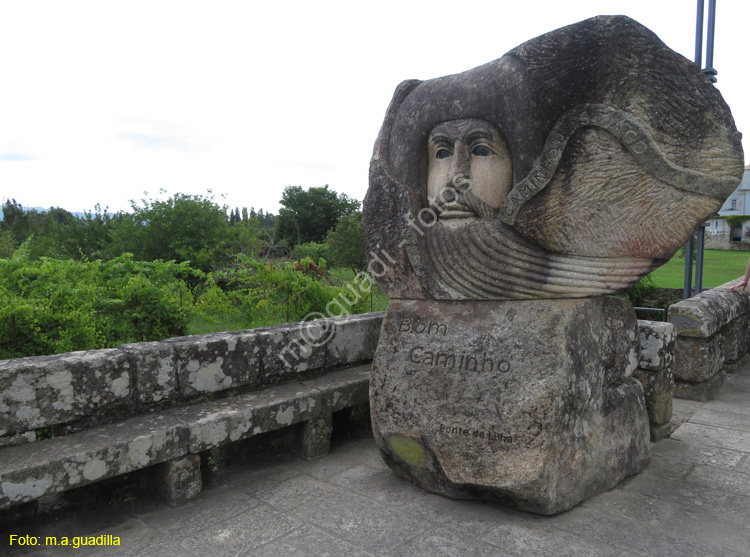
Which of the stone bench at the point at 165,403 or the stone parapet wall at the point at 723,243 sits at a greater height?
the stone parapet wall at the point at 723,243

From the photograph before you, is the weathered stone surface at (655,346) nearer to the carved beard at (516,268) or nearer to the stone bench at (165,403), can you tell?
the carved beard at (516,268)

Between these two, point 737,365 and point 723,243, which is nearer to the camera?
point 737,365

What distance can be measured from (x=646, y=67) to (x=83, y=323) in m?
3.71

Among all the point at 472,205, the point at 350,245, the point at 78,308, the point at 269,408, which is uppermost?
the point at 472,205

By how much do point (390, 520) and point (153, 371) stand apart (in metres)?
1.50

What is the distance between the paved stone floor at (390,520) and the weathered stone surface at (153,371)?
54 centimetres

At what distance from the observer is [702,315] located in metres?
4.91

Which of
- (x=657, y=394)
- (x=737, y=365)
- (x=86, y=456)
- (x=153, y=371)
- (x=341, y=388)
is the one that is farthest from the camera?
(x=737, y=365)

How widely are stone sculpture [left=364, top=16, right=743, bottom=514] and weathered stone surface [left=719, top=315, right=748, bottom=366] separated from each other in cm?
327

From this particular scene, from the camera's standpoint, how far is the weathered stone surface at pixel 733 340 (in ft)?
18.7

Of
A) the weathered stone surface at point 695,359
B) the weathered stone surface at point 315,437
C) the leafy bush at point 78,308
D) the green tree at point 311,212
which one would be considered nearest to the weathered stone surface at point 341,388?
the weathered stone surface at point 315,437

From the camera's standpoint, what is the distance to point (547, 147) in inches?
110

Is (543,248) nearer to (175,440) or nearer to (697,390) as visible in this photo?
(175,440)

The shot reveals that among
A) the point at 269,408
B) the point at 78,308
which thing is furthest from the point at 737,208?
the point at 78,308
